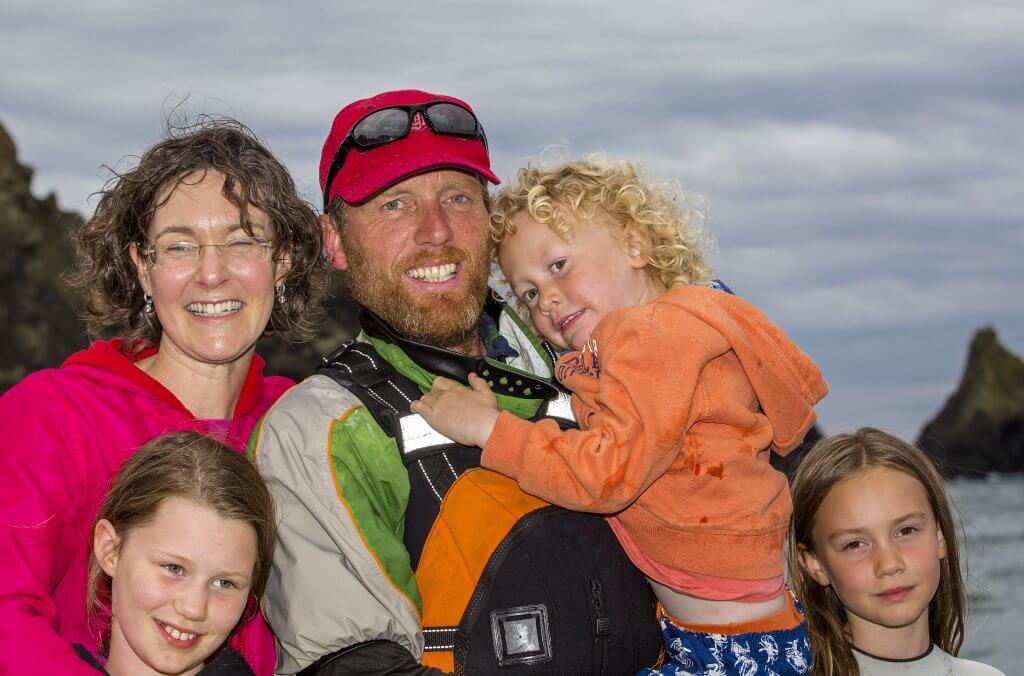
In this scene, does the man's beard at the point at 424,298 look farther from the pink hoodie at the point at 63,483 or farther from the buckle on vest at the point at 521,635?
the buckle on vest at the point at 521,635

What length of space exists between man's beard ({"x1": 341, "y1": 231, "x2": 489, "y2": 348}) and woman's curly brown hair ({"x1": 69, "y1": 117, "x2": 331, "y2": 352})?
28 centimetres

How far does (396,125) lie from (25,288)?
4118cm

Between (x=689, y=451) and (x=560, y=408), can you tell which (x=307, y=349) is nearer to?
(x=560, y=408)

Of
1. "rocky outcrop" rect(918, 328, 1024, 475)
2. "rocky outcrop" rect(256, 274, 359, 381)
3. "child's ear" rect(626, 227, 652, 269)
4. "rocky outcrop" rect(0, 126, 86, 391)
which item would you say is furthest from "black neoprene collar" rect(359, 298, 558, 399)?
"rocky outcrop" rect(918, 328, 1024, 475)

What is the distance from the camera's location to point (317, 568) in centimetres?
341

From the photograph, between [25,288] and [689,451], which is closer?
[689,451]

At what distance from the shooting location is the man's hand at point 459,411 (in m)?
3.63

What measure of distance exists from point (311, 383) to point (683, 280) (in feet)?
4.47

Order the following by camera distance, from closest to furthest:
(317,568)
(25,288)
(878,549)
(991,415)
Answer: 1. (317,568)
2. (878,549)
3. (25,288)
4. (991,415)

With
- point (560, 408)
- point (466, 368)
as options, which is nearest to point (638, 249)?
point (560, 408)

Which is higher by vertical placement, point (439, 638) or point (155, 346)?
point (155, 346)

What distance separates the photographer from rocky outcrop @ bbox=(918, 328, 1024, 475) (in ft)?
297

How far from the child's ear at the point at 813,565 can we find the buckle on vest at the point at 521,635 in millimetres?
1407

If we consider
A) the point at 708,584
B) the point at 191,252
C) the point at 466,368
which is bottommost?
the point at 708,584
